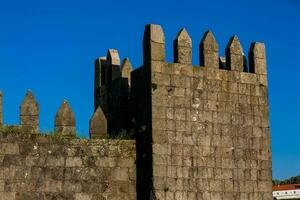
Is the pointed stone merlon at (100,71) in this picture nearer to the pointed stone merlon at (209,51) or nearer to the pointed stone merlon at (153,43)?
the pointed stone merlon at (153,43)

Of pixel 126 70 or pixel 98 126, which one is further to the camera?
pixel 126 70

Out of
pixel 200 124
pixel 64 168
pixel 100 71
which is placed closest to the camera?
pixel 64 168

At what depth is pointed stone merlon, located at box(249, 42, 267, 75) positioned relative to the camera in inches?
659

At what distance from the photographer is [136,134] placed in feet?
50.5

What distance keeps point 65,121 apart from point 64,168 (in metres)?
1.17

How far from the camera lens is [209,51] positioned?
1606cm

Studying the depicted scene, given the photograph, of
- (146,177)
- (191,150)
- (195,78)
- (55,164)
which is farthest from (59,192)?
(195,78)

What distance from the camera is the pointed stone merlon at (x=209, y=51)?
52.3ft

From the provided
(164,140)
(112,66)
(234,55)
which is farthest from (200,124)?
(112,66)

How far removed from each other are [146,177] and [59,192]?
2.02 m

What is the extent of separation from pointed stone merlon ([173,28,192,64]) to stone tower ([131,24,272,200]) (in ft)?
0.08

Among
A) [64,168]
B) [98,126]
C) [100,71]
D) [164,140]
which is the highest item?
[100,71]

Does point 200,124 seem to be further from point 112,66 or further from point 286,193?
point 286,193

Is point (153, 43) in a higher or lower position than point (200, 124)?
higher
